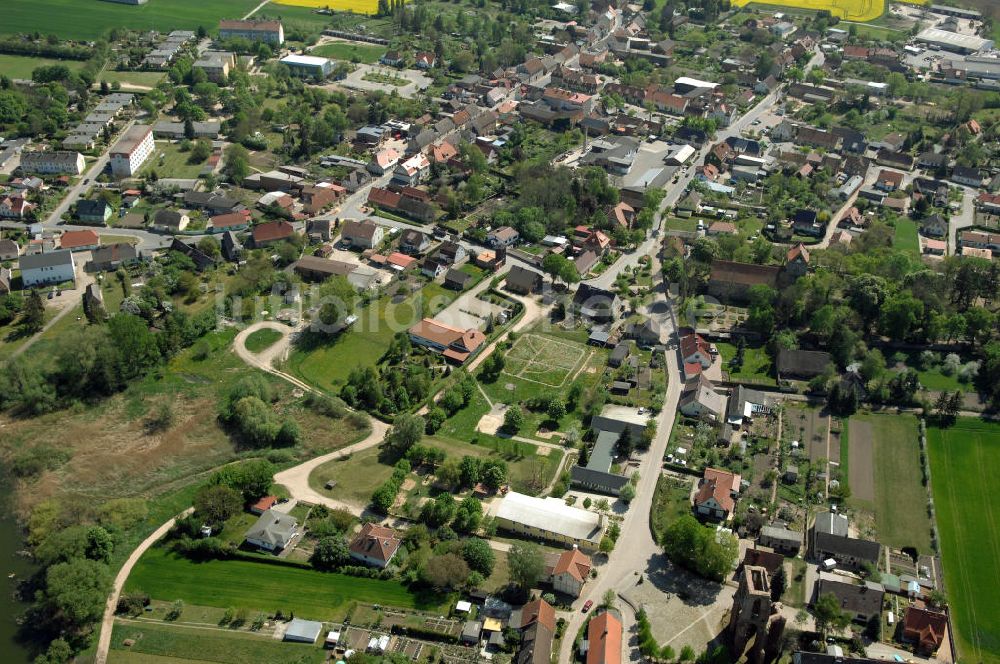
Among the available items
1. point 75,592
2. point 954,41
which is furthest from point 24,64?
point 954,41

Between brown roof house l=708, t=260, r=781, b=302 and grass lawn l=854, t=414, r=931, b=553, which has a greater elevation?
brown roof house l=708, t=260, r=781, b=302

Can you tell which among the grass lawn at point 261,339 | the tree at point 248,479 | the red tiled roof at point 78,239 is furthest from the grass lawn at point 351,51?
the tree at point 248,479

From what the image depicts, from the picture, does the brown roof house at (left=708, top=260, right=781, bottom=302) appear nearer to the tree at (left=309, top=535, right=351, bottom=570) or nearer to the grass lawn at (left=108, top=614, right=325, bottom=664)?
the tree at (left=309, top=535, right=351, bottom=570)

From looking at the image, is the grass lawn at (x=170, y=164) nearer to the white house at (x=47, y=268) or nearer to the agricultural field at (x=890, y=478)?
the white house at (x=47, y=268)

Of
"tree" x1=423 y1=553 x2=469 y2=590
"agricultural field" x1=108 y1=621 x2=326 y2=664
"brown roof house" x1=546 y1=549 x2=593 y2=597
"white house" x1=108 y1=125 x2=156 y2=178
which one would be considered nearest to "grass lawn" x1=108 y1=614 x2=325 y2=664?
"agricultural field" x1=108 y1=621 x2=326 y2=664

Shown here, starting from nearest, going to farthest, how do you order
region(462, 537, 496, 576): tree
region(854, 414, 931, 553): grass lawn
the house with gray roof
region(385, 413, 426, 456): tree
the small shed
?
the small shed, region(462, 537, 496, 576): tree, the house with gray roof, region(854, 414, 931, 553): grass lawn, region(385, 413, 426, 456): tree

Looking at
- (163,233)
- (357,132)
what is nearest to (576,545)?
(163,233)

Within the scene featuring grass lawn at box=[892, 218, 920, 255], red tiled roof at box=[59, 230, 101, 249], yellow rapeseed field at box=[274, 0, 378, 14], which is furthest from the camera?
yellow rapeseed field at box=[274, 0, 378, 14]
